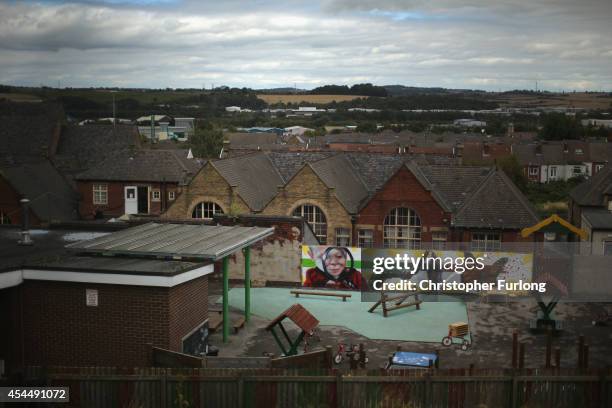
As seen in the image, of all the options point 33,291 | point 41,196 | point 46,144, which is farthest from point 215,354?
point 46,144

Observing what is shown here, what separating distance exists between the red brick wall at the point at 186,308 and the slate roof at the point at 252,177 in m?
17.3

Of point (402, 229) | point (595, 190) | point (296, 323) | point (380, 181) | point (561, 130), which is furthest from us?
point (561, 130)

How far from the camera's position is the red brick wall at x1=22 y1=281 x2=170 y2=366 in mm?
18312

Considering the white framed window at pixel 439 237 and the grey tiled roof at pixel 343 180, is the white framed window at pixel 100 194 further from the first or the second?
the white framed window at pixel 439 237

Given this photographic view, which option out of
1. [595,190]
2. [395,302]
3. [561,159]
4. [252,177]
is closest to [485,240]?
[395,302]

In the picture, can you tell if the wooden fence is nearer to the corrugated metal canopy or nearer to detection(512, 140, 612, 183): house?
the corrugated metal canopy

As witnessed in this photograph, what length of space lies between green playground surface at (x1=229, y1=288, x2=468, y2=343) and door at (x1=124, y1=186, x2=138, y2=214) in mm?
18890

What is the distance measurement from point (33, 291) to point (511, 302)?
1892 centimetres

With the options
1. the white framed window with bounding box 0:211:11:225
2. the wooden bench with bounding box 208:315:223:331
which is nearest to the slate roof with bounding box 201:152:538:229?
the wooden bench with bounding box 208:315:223:331

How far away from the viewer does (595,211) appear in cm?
4562

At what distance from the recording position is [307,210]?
3766 centimetres

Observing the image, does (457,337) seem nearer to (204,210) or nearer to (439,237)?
(439,237)

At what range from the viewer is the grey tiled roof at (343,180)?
37.7m

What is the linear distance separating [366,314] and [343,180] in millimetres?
13816
